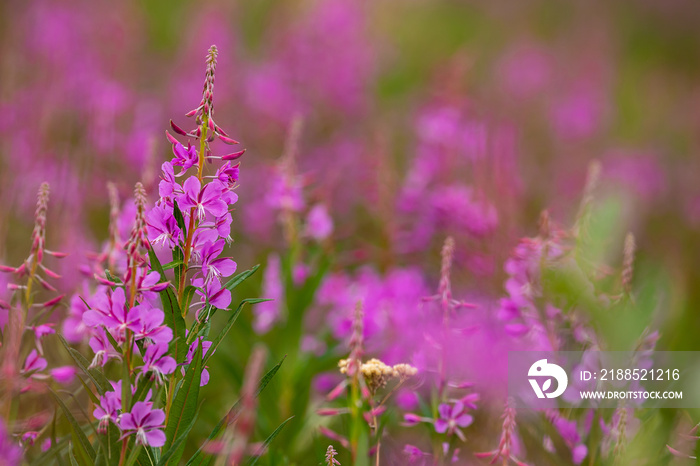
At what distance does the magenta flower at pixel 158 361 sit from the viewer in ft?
3.51

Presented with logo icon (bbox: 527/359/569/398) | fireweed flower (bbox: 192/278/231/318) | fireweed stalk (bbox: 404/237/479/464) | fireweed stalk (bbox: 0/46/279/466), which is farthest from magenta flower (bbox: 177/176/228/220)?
logo icon (bbox: 527/359/569/398)

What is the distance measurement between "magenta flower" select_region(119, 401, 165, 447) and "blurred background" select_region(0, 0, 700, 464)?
698mm

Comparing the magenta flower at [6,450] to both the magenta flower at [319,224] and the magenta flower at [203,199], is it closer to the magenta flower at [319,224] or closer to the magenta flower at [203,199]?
the magenta flower at [203,199]

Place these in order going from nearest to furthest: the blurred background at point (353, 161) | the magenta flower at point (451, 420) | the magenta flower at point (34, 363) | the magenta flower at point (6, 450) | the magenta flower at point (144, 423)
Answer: the magenta flower at point (6, 450) → the magenta flower at point (144, 423) → the magenta flower at point (34, 363) → the magenta flower at point (451, 420) → the blurred background at point (353, 161)

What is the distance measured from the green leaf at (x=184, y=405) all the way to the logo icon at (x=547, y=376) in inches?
38.1

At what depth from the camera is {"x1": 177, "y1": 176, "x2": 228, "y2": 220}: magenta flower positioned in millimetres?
1123

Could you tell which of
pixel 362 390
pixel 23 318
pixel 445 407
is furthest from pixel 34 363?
pixel 445 407

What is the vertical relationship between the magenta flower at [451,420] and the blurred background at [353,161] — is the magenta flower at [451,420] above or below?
below

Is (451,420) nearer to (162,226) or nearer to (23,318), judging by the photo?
(162,226)

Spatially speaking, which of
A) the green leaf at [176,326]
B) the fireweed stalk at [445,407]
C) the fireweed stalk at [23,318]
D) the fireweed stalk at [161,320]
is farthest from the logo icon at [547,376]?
the fireweed stalk at [23,318]

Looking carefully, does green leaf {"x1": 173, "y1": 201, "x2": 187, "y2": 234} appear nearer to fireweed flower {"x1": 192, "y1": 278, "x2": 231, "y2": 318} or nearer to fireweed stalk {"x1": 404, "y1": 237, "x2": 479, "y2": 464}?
fireweed flower {"x1": 192, "y1": 278, "x2": 231, "y2": 318}

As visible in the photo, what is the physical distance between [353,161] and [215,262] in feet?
12.5

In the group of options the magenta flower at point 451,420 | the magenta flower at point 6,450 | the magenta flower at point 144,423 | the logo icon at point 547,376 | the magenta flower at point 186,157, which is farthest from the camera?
the logo icon at point 547,376

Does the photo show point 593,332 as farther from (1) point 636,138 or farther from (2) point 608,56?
(2) point 608,56
